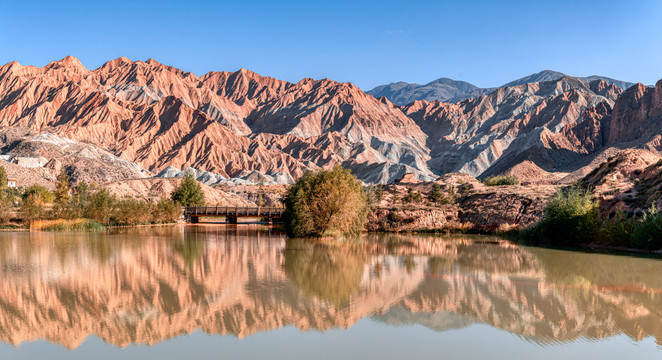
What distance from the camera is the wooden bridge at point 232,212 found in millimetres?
60972

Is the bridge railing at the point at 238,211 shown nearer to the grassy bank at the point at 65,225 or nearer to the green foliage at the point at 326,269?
the grassy bank at the point at 65,225

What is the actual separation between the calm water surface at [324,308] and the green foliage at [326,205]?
13.1 m

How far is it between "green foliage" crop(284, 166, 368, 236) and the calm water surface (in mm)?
13122

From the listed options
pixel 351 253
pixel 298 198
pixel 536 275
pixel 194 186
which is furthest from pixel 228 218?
pixel 536 275

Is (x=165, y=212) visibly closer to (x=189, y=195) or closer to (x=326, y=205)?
(x=189, y=195)

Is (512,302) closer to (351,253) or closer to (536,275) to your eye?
(536,275)

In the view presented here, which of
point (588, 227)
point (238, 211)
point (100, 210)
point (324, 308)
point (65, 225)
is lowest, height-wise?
point (324, 308)

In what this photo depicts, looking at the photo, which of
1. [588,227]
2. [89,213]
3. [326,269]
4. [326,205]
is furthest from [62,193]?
[588,227]

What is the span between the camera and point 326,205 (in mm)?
37438

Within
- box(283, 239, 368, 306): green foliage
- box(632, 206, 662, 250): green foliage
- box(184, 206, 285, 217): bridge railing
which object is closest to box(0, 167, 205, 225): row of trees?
box(184, 206, 285, 217): bridge railing

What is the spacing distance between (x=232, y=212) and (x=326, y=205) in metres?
28.2

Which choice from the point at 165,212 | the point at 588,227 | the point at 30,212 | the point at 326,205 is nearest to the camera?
the point at 588,227

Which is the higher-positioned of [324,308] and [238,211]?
[238,211]

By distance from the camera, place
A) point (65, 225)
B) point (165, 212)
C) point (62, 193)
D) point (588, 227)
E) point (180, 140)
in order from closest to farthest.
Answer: point (588, 227), point (65, 225), point (165, 212), point (62, 193), point (180, 140)
